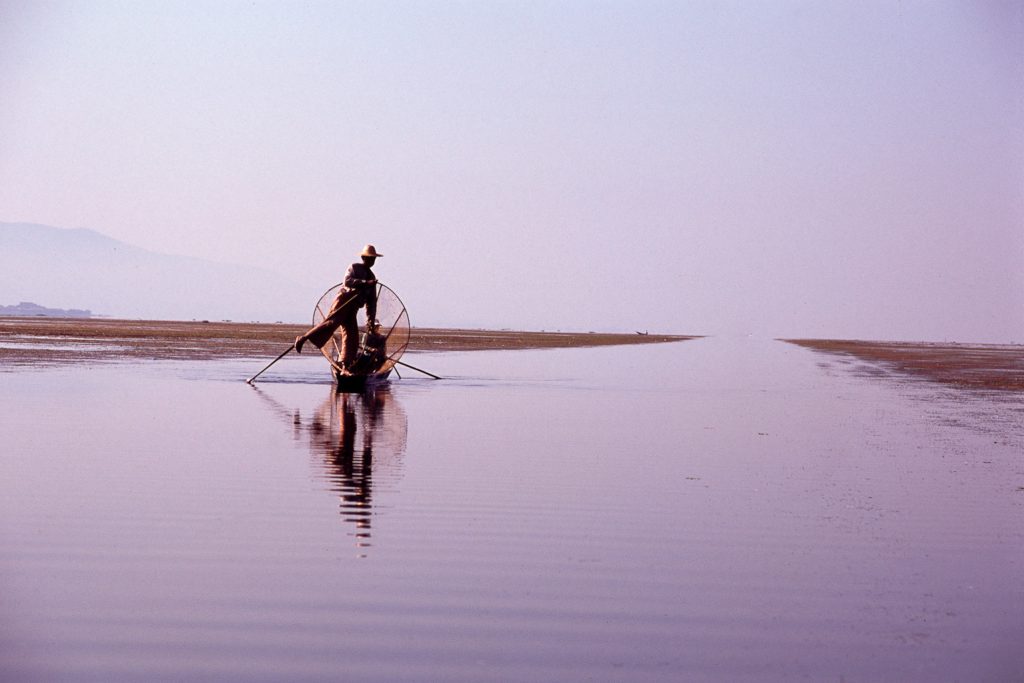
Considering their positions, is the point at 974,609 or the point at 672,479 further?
the point at 672,479

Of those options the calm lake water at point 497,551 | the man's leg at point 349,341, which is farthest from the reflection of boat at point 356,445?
the man's leg at point 349,341

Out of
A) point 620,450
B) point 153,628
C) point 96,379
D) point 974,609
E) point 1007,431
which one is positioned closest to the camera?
point 153,628

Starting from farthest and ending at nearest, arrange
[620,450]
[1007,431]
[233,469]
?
[1007,431]
[620,450]
[233,469]

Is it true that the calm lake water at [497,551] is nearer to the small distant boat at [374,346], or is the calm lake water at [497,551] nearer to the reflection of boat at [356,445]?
the reflection of boat at [356,445]

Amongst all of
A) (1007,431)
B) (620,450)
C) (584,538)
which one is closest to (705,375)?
(1007,431)

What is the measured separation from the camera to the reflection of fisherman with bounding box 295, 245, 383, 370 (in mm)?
26594

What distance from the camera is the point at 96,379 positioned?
87.8 feet

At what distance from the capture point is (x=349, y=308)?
26641 mm

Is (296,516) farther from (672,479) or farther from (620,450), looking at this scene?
(620,450)

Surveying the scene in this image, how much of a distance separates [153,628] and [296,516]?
3.28 meters

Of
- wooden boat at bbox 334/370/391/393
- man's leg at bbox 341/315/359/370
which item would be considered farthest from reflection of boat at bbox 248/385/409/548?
man's leg at bbox 341/315/359/370

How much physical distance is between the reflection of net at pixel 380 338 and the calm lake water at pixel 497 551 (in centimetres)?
946

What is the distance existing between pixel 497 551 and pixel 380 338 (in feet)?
66.7

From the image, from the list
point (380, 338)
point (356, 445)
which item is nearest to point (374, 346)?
point (380, 338)
